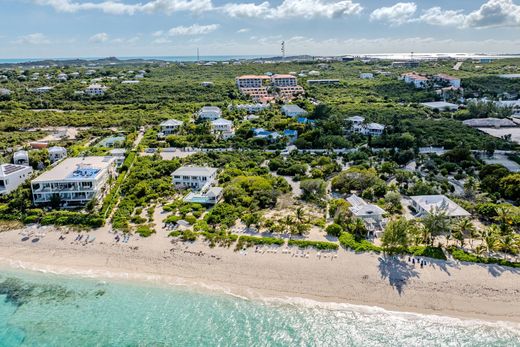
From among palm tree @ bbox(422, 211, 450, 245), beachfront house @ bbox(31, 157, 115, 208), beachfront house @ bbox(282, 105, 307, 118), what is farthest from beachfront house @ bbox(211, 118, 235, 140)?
palm tree @ bbox(422, 211, 450, 245)

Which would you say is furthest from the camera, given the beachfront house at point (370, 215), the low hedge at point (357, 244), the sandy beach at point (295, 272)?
the beachfront house at point (370, 215)

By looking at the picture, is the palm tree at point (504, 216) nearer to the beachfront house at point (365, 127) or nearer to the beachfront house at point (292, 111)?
the beachfront house at point (365, 127)

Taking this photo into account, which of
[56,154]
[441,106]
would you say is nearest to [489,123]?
[441,106]

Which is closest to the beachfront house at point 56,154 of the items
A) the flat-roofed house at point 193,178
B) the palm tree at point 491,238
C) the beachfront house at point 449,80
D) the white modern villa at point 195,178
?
the white modern villa at point 195,178

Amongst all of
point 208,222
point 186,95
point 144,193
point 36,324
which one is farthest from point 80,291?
point 186,95

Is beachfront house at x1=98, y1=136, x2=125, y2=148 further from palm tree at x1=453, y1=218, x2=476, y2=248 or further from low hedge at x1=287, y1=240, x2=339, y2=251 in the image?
palm tree at x1=453, y1=218, x2=476, y2=248

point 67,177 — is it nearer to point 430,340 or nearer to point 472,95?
point 430,340
